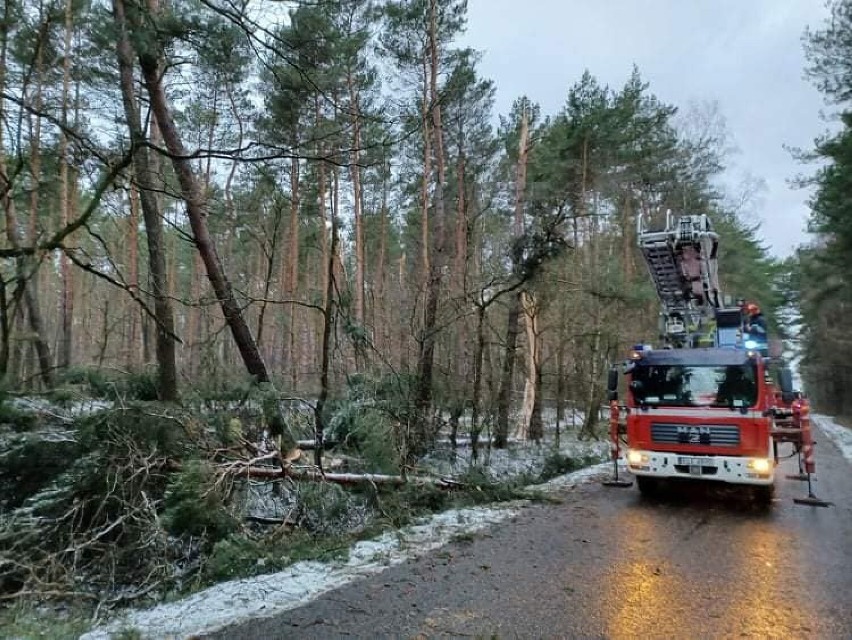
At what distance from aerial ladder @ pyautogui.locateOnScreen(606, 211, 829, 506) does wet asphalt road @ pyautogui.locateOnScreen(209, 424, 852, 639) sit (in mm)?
1039

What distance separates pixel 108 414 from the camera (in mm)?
6090

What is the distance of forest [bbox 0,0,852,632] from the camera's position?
17.4 ft

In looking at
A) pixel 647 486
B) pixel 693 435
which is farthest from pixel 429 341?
pixel 693 435

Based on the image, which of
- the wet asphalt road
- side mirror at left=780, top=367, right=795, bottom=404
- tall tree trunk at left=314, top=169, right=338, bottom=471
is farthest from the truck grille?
tall tree trunk at left=314, top=169, right=338, bottom=471

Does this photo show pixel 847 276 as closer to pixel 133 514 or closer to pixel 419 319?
pixel 419 319

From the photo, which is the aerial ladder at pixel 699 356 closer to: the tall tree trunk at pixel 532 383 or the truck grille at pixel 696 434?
the truck grille at pixel 696 434

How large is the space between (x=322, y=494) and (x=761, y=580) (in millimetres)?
5101

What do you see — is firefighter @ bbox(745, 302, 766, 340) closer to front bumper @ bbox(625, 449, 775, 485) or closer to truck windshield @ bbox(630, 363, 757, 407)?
truck windshield @ bbox(630, 363, 757, 407)

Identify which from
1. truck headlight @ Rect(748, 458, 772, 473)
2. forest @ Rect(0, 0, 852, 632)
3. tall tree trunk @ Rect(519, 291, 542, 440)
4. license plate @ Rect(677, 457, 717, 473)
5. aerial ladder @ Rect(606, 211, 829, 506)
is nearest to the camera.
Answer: forest @ Rect(0, 0, 852, 632)

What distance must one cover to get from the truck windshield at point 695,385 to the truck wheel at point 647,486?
1.46 m

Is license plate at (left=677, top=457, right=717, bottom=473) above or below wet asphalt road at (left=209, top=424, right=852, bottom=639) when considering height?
above

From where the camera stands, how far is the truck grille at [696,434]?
751 centimetres

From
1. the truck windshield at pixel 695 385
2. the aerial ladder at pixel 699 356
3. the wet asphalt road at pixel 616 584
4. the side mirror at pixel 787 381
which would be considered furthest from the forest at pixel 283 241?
the side mirror at pixel 787 381

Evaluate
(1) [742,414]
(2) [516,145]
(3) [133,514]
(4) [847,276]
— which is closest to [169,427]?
(3) [133,514]
